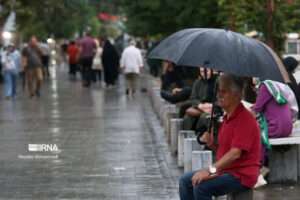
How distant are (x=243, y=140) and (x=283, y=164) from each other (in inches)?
168

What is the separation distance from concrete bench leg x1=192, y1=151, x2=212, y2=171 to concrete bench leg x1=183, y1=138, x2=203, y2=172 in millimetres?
1118

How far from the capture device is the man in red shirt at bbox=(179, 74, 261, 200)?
793 cm

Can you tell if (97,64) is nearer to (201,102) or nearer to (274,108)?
(201,102)

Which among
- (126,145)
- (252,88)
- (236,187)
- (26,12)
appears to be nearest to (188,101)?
(126,145)

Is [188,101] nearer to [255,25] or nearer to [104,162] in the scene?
[104,162]

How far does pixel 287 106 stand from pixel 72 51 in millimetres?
33571

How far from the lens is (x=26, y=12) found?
141 ft

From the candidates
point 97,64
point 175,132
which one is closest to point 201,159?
point 175,132

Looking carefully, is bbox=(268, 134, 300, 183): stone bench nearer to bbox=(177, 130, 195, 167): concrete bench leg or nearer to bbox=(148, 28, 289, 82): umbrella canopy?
bbox=(177, 130, 195, 167): concrete bench leg

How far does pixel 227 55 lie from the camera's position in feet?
28.9

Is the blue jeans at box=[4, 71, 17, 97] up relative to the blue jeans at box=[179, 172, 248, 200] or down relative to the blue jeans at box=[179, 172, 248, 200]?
down

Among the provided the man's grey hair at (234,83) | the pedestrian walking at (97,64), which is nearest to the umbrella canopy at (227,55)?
the man's grey hair at (234,83)

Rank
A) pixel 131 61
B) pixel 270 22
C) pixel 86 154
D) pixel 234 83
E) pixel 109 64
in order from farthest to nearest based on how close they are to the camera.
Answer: pixel 109 64 < pixel 131 61 < pixel 270 22 < pixel 86 154 < pixel 234 83

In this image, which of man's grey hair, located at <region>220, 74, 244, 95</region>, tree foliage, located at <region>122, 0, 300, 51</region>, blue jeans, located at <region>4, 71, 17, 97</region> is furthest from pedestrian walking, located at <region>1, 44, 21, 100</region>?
man's grey hair, located at <region>220, 74, 244, 95</region>
